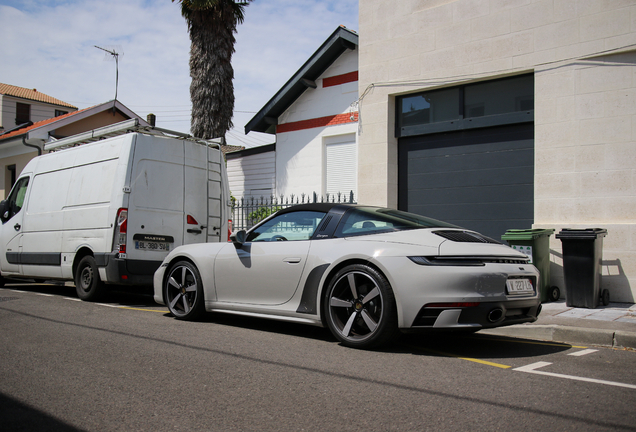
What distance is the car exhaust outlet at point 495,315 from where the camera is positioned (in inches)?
173

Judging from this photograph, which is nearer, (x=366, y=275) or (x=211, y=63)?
(x=366, y=275)

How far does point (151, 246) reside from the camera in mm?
7848

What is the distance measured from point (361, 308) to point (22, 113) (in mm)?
39603

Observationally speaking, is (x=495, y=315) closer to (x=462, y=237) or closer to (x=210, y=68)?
(x=462, y=237)

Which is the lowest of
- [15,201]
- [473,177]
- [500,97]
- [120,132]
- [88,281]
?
[88,281]

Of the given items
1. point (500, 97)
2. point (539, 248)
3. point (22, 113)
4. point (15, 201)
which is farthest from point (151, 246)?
point (22, 113)

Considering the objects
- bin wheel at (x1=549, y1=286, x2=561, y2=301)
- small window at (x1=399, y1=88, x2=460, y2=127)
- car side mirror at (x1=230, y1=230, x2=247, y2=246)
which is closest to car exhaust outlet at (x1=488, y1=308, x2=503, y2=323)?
car side mirror at (x1=230, y1=230, x2=247, y2=246)

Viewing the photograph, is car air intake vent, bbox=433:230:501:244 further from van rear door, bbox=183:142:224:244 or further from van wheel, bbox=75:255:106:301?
van wheel, bbox=75:255:106:301

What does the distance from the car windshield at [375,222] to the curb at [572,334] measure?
5.00ft

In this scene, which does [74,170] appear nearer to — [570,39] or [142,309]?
[142,309]

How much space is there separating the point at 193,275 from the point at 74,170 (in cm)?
364

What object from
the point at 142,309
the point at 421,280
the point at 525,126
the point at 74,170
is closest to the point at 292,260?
the point at 421,280

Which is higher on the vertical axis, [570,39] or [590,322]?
[570,39]

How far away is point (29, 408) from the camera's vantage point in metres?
3.20
